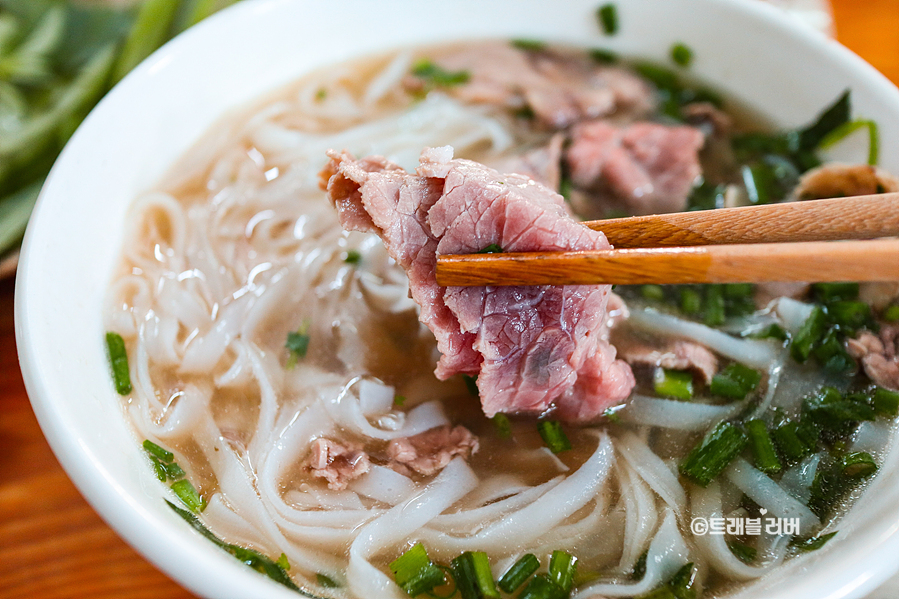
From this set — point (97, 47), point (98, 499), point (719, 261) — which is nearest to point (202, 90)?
point (97, 47)

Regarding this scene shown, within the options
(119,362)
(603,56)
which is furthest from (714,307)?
(119,362)

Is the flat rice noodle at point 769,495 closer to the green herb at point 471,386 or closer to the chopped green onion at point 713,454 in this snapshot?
the chopped green onion at point 713,454

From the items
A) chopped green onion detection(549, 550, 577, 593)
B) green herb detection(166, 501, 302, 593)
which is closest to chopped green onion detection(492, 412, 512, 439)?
chopped green onion detection(549, 550, 577, 593)

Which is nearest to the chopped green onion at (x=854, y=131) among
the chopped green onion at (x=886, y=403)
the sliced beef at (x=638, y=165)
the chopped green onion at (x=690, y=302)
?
the sliced beef at (x=638, y=165)

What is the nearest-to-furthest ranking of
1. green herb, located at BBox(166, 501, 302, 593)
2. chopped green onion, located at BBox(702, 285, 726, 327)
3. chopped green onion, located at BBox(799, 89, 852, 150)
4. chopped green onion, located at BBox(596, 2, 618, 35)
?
green herb, located at BBox(166, 501, 302, 593) < chopped green onion, located at BBox(702, 285, 726, 327) < chopped green onion, located at BBox(799, 89, 852, 150) < chopped green onion, located at BBox(596, 2, 618, 35)

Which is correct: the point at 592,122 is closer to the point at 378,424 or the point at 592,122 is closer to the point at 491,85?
the point at 491,85

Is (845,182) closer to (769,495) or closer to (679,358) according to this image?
(679,358)

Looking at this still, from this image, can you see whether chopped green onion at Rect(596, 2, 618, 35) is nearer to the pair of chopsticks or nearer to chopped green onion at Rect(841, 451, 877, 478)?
the pair of chopsticks
